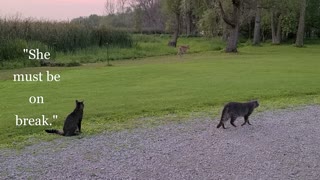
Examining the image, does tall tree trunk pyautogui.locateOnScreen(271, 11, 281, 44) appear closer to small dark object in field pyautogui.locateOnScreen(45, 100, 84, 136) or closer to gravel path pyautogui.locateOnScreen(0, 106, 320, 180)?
gravel path pyautogui.locateOnScreen(0, 106, 320, 180)

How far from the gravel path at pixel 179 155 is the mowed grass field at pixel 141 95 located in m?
0.86

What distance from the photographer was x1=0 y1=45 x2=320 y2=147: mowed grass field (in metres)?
8.77

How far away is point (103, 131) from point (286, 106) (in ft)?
17.0

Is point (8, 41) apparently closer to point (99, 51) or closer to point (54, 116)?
point (99, 51)

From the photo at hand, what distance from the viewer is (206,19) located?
3428cm

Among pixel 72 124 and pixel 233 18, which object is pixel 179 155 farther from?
pixel 233 18

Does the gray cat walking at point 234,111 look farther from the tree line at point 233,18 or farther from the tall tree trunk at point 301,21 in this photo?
the tall tree trunk at point 301,21

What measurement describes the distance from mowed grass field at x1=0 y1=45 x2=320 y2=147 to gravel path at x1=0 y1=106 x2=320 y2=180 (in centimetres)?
86

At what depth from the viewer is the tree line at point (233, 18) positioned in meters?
33.2

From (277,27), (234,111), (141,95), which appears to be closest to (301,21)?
(277,27)

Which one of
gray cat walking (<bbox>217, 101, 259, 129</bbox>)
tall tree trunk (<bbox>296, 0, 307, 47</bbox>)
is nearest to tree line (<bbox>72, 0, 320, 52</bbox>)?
tall tree trunk (<bbox>296, 0, 307, 47</bbox>)

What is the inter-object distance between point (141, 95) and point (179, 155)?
5648 millimetres

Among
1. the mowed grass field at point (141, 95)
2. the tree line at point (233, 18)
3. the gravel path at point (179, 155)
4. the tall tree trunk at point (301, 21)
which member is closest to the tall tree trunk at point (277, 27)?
the tree line at point (233, 18)

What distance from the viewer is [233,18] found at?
31.9 m
